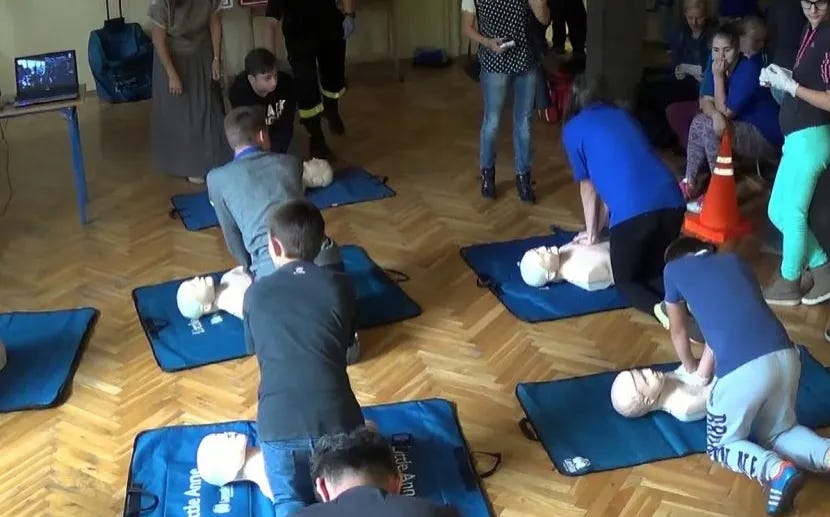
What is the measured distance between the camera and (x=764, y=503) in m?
2.81

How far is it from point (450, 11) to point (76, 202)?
3.57 m

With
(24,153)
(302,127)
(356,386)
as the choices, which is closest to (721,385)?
(356,386)

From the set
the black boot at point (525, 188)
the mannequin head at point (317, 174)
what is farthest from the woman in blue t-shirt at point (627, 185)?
the mannequin head at point (317, 174)

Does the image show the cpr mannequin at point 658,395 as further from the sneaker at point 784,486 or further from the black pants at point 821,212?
the black pants at point 821,212

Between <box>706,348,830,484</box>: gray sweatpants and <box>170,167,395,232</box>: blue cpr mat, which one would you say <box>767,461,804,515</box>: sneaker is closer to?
<box>706,348,830,484</box>: gray sweatpants

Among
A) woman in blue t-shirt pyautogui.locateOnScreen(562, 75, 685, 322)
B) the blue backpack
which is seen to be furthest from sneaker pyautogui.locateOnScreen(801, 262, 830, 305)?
the blue backpack

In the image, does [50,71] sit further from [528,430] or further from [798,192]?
[798,192]

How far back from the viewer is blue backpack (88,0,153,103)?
21.4 feet

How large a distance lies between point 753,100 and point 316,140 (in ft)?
7.61

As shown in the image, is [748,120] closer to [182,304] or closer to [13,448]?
[182,304]

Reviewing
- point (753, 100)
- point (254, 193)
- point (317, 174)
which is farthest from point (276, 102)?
point (753, 100)

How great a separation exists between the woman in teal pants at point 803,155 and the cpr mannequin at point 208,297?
2.09 m

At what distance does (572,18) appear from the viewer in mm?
6723

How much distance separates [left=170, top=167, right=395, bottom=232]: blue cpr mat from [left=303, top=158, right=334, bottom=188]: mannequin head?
3 cm
